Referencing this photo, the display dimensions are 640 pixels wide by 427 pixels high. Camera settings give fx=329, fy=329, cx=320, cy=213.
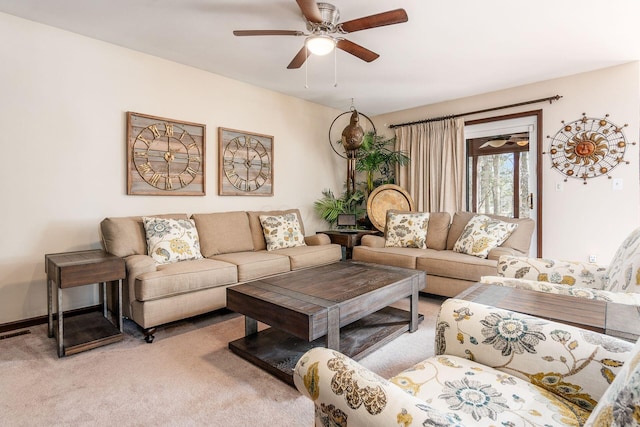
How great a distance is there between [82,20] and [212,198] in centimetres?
198

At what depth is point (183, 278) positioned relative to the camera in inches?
102

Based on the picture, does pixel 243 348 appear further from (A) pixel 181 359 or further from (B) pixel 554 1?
(B) pixel 554 1

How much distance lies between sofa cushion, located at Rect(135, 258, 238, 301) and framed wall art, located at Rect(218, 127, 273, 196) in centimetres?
128

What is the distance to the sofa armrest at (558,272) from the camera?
188cm

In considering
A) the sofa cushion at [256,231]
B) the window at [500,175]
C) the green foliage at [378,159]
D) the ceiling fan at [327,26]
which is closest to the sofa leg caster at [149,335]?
the sofa cushion at [256,231]

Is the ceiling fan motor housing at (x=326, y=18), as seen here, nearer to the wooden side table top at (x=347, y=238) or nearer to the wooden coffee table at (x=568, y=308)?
the wooden coffee table at (x=568, y=308)

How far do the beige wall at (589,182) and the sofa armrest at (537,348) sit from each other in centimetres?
343

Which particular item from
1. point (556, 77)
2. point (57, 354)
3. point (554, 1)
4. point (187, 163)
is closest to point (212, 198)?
point (187, 163)

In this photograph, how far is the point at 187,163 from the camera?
3.67m

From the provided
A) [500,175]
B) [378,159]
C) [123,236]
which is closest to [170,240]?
[123,236]

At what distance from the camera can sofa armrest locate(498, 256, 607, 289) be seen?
1.88 meters

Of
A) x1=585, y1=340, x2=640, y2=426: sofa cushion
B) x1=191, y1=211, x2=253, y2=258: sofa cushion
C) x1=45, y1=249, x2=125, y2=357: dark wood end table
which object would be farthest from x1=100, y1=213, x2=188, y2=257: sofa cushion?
x1=585, y1=340, x2=640, y2=426: sofa cushion

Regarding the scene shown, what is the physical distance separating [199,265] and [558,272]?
104 inches

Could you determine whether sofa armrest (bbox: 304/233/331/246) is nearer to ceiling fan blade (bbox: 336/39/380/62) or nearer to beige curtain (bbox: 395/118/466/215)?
beige curtain (bbox: 395/118/466/215)
